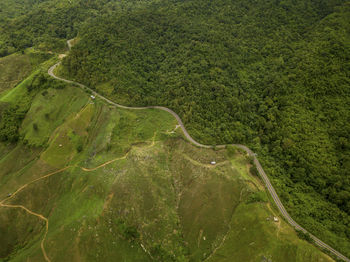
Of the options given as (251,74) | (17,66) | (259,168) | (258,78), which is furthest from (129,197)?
(17,66)

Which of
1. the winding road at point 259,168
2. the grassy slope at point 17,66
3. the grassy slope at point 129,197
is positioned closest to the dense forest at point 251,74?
the winding road at point 259,168

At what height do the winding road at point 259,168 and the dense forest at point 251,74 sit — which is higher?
the dense forest at point 251,74

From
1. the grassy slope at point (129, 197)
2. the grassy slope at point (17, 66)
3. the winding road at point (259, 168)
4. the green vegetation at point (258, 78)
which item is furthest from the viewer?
the grassy slope at point (17, 66)

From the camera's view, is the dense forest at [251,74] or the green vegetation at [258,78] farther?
the dense forest at [251,74]

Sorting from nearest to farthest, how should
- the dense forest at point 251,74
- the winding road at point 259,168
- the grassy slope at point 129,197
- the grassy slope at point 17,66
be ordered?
the winding road at point 259,168
the grassy slope at point 129,197
the dense forest at point 251,74
the grassy slope at point 17,66

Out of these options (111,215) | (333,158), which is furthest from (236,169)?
(111,215)

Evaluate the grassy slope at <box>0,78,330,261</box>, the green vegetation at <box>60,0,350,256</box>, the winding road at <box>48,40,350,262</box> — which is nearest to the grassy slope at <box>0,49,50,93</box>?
the winding road at <box>48,40,350,262</box>

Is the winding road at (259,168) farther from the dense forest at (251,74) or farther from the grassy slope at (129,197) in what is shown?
the grassy slope at (129,197)
